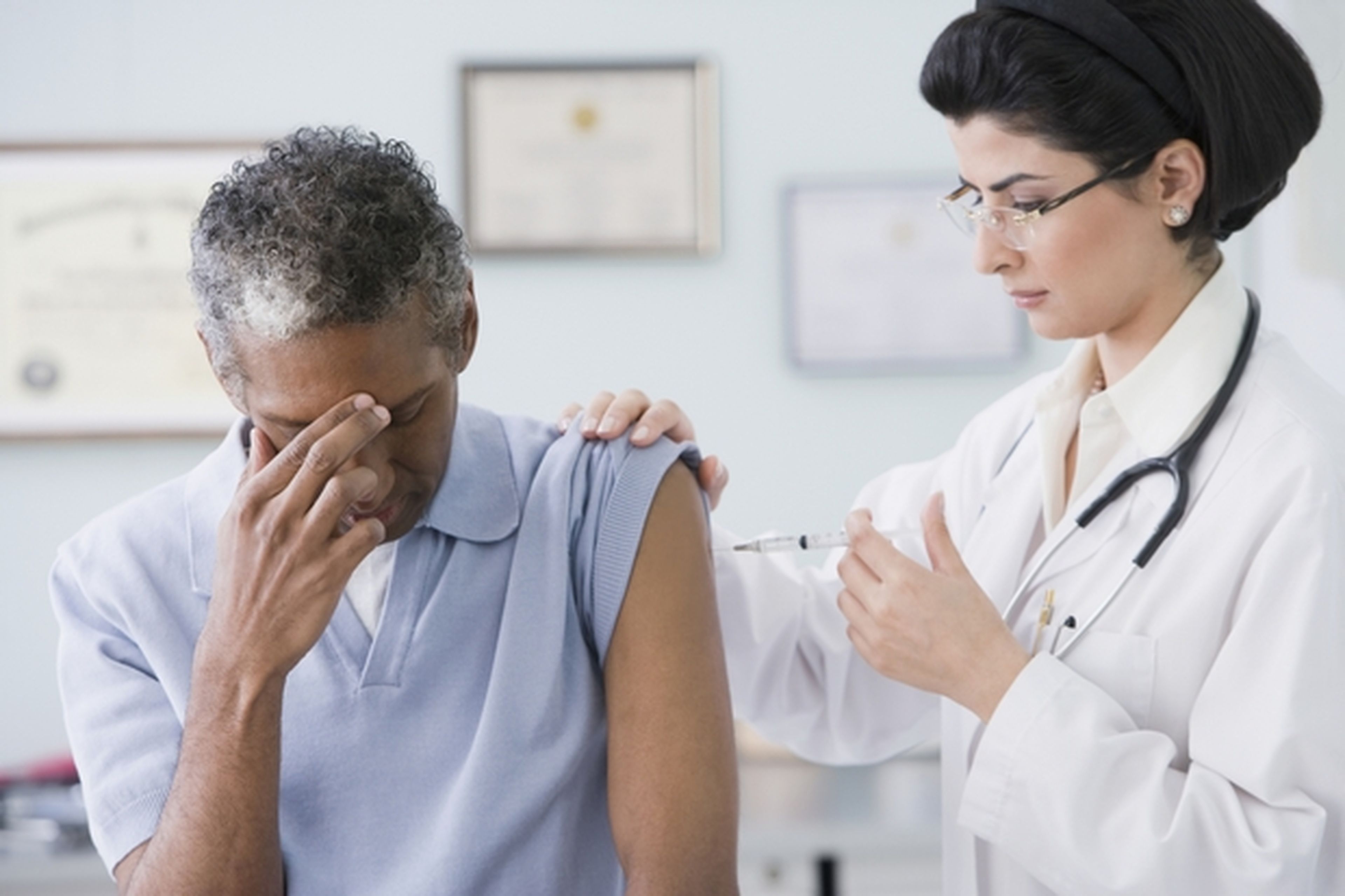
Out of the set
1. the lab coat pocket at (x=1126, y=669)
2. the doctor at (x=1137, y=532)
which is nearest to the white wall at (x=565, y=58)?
the doctor at (x=1137, y=532)

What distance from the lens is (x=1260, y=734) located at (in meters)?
1.20

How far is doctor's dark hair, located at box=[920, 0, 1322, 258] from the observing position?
132 centimetres

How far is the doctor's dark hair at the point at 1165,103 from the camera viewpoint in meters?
1.32

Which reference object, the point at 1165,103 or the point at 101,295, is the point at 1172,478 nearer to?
the point at 1165,103

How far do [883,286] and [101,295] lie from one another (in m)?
1.65

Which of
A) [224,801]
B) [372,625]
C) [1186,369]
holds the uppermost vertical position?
[1186,369]

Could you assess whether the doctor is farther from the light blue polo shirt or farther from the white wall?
the white wall

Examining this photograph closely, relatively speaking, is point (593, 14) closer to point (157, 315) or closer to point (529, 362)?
point (529, 362)

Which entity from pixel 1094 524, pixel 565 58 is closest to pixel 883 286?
pixel 565 58

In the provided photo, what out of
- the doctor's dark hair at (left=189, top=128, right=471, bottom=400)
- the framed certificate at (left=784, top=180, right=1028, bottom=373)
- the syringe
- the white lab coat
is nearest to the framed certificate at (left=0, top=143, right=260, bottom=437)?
the framed certificate at (left=784, top=180, right=1028, bottom=373)

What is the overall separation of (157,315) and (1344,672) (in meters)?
2.32

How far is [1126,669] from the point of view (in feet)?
4.40

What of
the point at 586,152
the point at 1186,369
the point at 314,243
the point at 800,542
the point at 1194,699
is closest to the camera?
the point at 314,243

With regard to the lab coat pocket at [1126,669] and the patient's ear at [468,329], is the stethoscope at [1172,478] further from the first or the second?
the patient's ear at [468,329]
